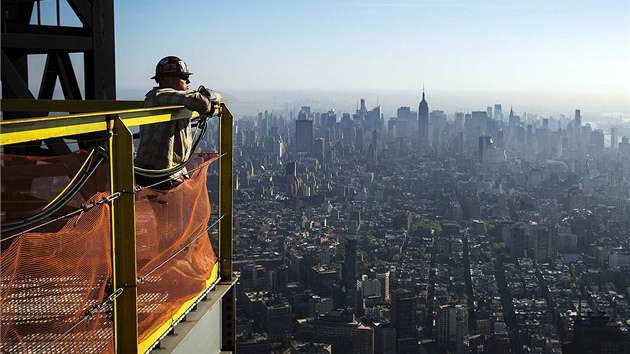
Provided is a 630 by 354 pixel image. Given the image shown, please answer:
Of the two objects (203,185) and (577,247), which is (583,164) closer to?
(577,247)

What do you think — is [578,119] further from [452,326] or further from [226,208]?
[226,208]

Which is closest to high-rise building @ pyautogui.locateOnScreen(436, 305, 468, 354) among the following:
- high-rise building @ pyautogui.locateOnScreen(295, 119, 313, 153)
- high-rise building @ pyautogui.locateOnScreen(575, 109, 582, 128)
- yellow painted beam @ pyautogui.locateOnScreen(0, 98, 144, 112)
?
yellow painted beam @ pyautogui.locateOnScreen(0, 98, 144, 112)

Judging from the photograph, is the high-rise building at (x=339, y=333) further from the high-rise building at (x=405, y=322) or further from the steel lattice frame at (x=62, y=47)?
the steel lattice frame at (x=62, y=47)

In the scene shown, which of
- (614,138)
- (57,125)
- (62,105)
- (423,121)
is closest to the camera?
(57,125)

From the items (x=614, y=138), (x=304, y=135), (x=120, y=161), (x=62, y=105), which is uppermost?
(x=62, y=105)

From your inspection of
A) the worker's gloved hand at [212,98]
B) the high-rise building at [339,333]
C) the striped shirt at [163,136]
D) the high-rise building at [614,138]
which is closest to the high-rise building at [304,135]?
the high-rise building at [614,138]

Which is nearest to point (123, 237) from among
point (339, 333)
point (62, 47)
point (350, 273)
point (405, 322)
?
point (62, 47)
